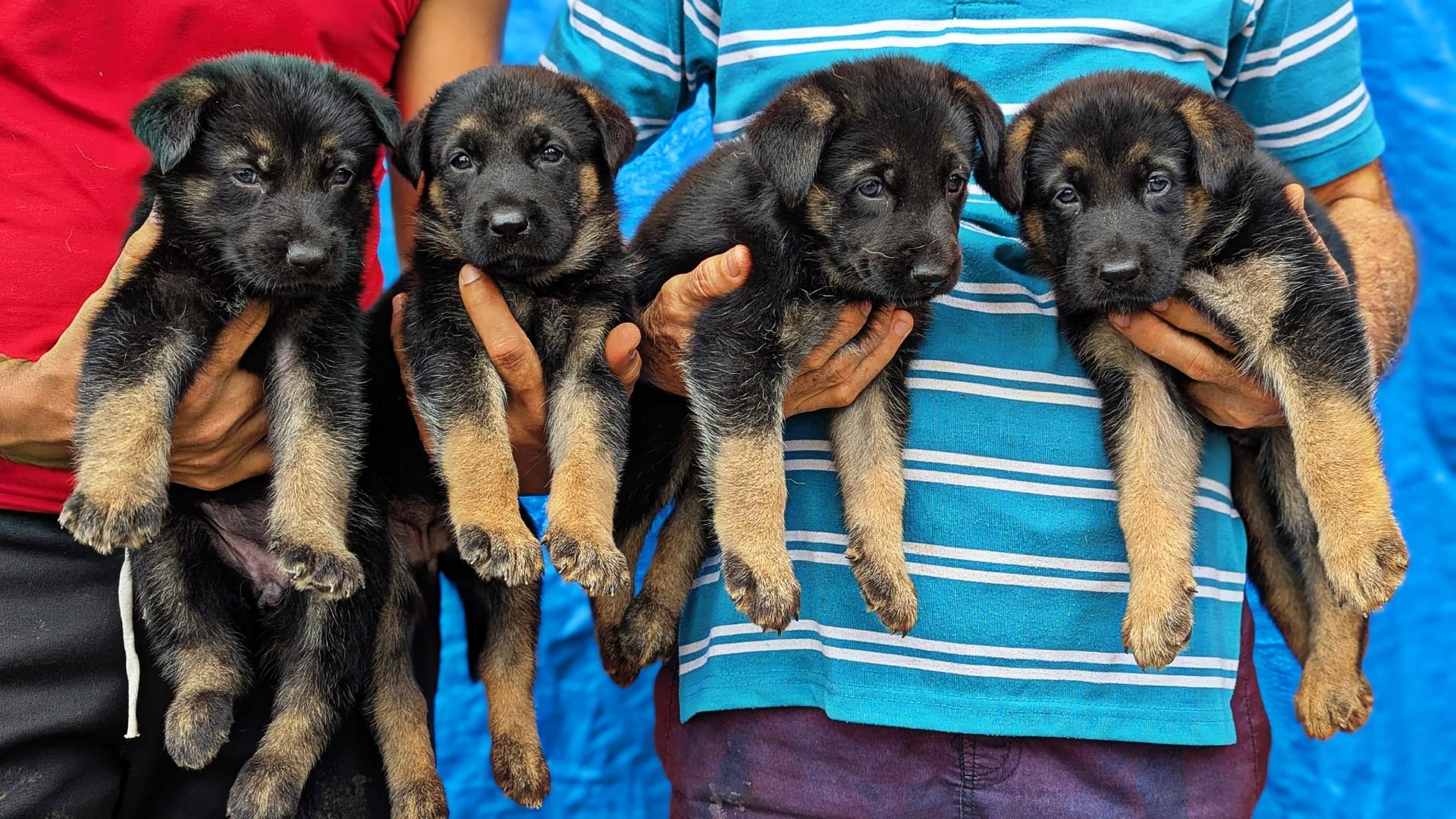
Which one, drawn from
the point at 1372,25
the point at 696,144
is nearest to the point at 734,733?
the point at 696,144

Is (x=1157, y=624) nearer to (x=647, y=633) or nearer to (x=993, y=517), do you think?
(x=993, y=517)

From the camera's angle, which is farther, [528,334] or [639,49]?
[639,49]

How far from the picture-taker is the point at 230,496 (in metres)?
2.82

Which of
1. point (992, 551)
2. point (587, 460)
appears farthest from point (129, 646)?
point (992, 551)

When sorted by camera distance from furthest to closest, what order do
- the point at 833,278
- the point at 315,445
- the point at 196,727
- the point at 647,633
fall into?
the point at 647,633, the point at 833,278, the point at 315,445, the point at 196,727

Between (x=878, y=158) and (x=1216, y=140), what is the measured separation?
0.80m

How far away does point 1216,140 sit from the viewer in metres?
2.69

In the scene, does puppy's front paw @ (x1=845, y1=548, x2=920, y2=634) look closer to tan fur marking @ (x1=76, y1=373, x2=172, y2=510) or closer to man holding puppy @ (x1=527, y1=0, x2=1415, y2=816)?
man holding puppy @ (x1=527, y1=0, x2=1415, y2=816)

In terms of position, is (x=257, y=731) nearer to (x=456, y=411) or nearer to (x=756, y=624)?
(x=456, y=411)

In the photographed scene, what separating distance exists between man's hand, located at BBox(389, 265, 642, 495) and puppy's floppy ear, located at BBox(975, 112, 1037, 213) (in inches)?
37.8

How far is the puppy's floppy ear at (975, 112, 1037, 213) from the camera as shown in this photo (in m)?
2.80

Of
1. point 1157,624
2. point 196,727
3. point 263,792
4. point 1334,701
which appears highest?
point 1157,624

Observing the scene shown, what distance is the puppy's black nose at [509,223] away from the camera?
8.68 feet

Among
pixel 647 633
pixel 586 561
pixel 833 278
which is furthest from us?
pixel 647 633
